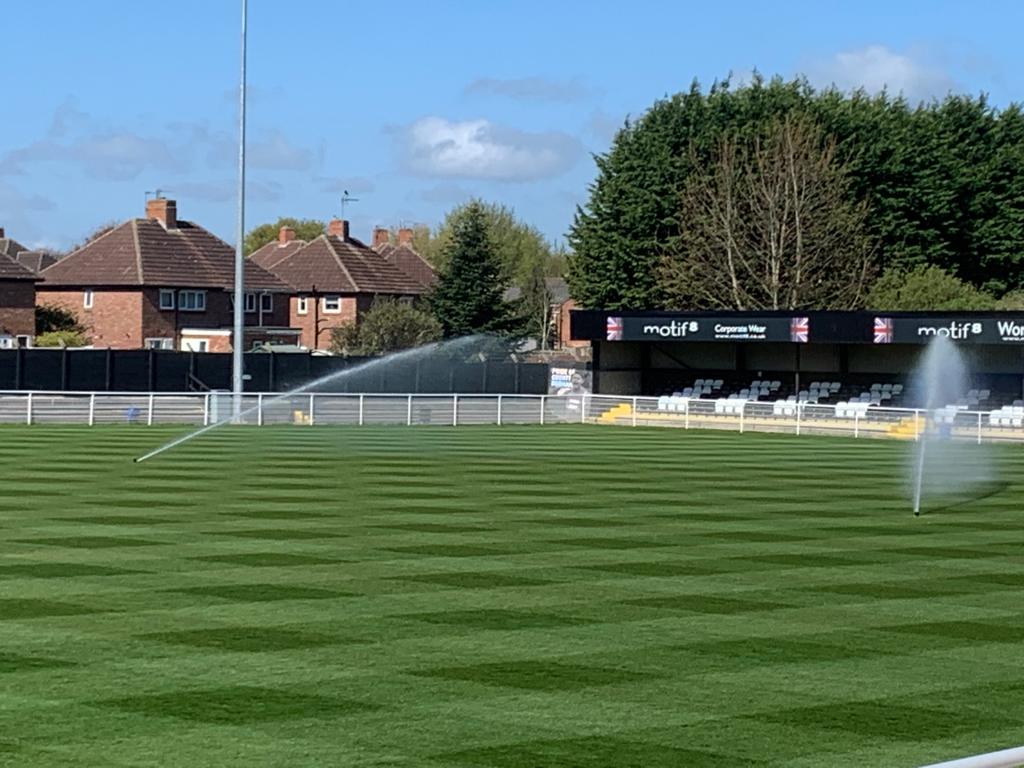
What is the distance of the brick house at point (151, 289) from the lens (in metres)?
87.9

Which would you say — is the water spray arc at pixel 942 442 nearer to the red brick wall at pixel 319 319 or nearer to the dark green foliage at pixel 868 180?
the dark green foliage at pixel 868 180

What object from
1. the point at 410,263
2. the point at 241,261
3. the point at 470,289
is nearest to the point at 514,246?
the point at 410,263

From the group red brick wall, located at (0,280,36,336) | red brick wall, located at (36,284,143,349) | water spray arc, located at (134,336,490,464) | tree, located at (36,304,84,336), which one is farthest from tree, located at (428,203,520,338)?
red brick wall, located at (0,280,36,336)

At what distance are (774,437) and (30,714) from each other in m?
42.7

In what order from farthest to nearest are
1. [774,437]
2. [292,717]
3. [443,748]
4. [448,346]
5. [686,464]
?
[448,346] → [774,437] → [686,464] → [292,717] → [443,748]

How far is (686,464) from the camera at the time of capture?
1443 inches

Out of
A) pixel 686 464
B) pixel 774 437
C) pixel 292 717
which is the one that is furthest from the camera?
pixel 774 437

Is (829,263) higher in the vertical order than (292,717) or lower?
higher

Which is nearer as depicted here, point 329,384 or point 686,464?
point 686,464

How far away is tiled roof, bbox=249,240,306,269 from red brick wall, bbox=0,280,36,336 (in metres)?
27.5

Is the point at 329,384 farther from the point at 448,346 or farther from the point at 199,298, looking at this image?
the point at 199,298

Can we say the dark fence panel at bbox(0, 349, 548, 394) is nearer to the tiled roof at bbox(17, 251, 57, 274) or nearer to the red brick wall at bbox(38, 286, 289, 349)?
the red brick wall at bbox(38, 286, 289, 349)

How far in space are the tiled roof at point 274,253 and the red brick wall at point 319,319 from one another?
741 centimetres

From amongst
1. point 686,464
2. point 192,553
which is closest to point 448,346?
point 686,464
